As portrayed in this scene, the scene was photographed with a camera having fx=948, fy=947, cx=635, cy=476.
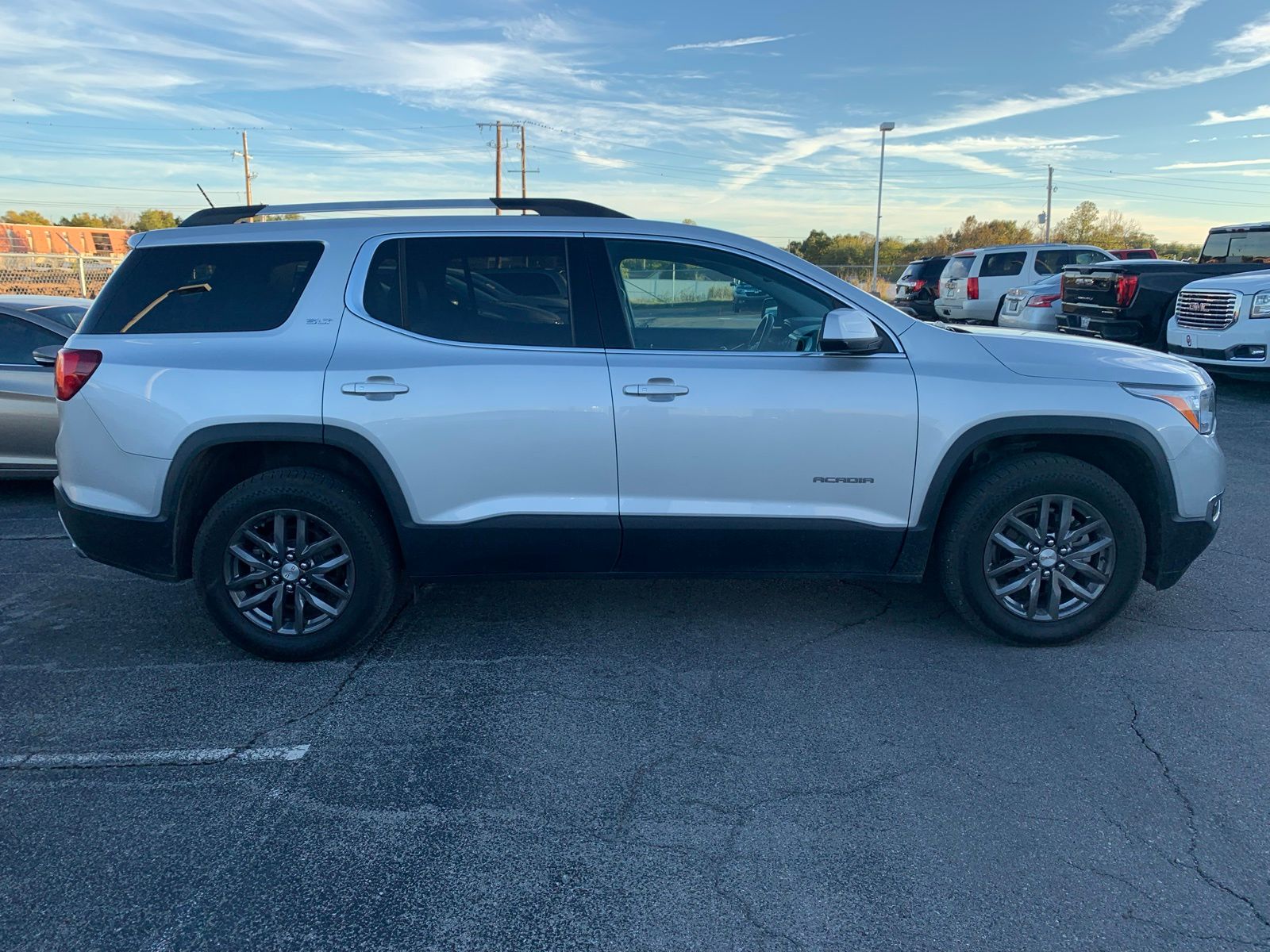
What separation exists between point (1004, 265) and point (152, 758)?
19156 mm

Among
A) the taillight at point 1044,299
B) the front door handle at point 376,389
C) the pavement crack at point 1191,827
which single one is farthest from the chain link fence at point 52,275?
the pavement crack at point 1191,827

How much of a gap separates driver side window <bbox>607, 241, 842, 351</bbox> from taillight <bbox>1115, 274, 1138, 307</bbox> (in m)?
10.3

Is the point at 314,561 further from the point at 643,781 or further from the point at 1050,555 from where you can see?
the point at 1050,555

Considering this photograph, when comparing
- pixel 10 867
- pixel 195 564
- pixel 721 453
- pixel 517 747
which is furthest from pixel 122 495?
pixel 721 453

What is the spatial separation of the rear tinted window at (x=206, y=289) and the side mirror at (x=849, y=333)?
225cm

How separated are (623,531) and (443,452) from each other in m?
0.84

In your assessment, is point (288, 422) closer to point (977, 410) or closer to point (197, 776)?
point (197, 776)

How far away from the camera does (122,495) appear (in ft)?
13.6

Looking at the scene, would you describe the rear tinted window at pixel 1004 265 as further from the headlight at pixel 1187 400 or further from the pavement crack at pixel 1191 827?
the pavement crack at pixel 1191 827

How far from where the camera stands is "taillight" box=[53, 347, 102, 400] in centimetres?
410

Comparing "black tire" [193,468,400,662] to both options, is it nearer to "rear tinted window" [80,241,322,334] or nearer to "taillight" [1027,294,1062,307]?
"rear tinted window" [80,241,322,334]

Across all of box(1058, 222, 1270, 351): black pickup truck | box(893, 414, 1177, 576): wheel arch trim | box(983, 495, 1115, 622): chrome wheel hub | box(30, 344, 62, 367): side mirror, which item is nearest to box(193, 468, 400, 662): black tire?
box(893, 414, 1177, 576): wheel arch trim

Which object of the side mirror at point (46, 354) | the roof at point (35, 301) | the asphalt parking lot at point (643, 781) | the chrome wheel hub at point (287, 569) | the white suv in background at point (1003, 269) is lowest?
the asphalt parking lot at point (643, 781)

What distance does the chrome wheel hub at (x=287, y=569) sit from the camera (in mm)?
4148
